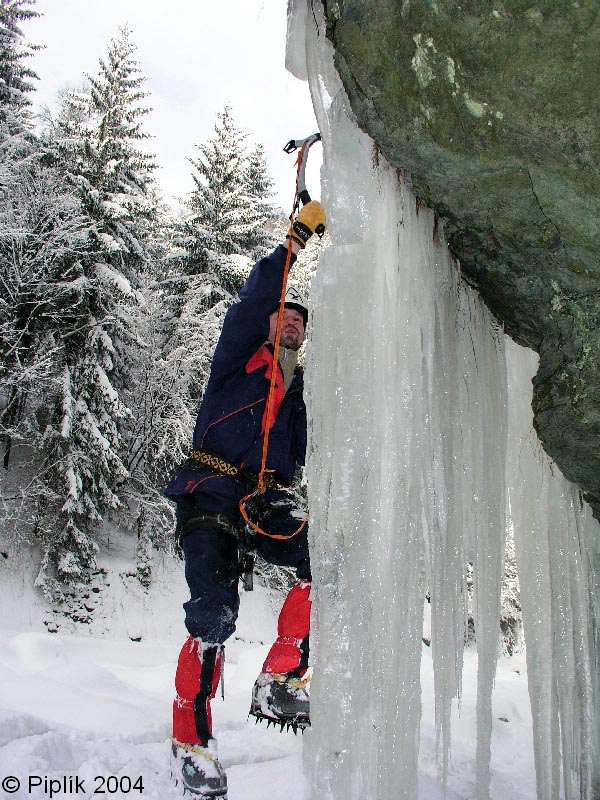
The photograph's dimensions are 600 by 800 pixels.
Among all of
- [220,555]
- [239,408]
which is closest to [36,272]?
[239,408]

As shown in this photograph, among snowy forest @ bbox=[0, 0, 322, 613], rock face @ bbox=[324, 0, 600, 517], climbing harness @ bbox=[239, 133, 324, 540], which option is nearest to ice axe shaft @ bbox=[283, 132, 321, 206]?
climbing harness @ bbox=[239, 133, 324, 540]

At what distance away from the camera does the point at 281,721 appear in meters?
3.00

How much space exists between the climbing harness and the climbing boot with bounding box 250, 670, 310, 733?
0.72 m

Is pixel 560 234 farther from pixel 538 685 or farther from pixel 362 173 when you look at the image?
pixel 538 685

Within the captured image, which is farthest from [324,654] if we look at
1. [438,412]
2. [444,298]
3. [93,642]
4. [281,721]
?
[93,642]

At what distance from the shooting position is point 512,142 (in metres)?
1.91

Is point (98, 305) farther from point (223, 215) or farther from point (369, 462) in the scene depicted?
point (369, 462)

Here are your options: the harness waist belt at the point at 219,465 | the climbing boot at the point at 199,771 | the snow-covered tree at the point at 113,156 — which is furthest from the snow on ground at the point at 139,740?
the snow-covered tree at the point at 113,156

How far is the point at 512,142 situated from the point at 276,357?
1.58 m

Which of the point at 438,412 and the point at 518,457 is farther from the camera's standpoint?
the point at 518,457

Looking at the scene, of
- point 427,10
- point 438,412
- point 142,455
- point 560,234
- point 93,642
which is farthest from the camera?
point 142,455

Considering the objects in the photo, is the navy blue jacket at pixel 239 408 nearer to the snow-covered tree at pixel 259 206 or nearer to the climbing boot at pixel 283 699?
the climbing boot at pixel 283 699

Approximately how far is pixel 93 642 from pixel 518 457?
10815mm

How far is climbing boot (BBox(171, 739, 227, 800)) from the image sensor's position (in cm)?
280
